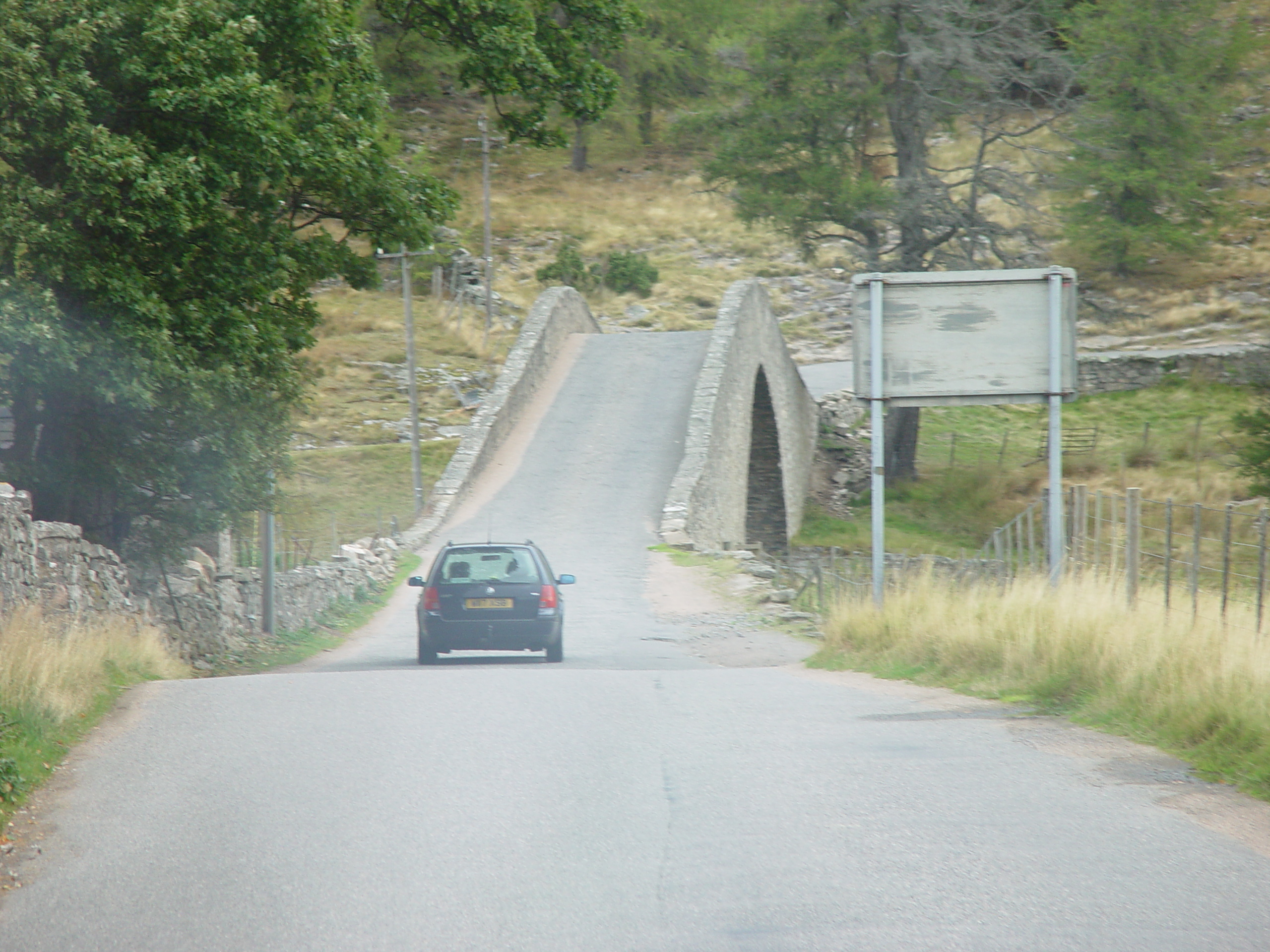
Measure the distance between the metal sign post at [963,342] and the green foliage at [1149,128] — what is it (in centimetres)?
2432

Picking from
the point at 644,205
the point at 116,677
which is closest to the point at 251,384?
the point at 116,677

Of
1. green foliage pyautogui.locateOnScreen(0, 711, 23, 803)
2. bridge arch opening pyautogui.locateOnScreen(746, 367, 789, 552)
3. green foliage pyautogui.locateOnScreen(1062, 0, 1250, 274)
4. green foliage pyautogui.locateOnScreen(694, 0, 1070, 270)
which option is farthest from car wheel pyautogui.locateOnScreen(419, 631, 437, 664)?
green foliage pyautogui.locateOnScreen(1062, 0, 1250, 274)

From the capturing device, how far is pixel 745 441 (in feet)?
103

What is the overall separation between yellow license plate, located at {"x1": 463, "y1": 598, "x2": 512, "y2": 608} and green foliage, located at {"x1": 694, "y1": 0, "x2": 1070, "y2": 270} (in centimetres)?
2261

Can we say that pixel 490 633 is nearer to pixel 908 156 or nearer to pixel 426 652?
pixel 426 652

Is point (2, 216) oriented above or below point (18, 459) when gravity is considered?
above

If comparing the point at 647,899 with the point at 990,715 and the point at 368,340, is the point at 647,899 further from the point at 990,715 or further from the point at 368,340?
the point at 368,340

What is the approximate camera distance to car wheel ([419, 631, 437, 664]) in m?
15.2

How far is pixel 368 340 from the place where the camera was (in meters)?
47.6

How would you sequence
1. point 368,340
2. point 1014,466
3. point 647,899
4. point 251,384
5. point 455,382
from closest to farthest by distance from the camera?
point 647,899, point 251,384, point 1014,466, point 455,382, point 368,340

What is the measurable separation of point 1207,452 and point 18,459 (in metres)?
31.8

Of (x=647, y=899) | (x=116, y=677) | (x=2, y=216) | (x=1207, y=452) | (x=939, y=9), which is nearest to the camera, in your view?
(x=647, y=899)

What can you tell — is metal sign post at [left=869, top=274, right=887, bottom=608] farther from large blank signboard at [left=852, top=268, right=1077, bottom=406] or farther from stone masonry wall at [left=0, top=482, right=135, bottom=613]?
stone masonry wall at [left=0, top=482, right=135, bottom=613]

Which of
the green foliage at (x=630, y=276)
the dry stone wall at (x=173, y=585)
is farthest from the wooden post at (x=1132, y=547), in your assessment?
the green foliage at (x=630, y=276)
